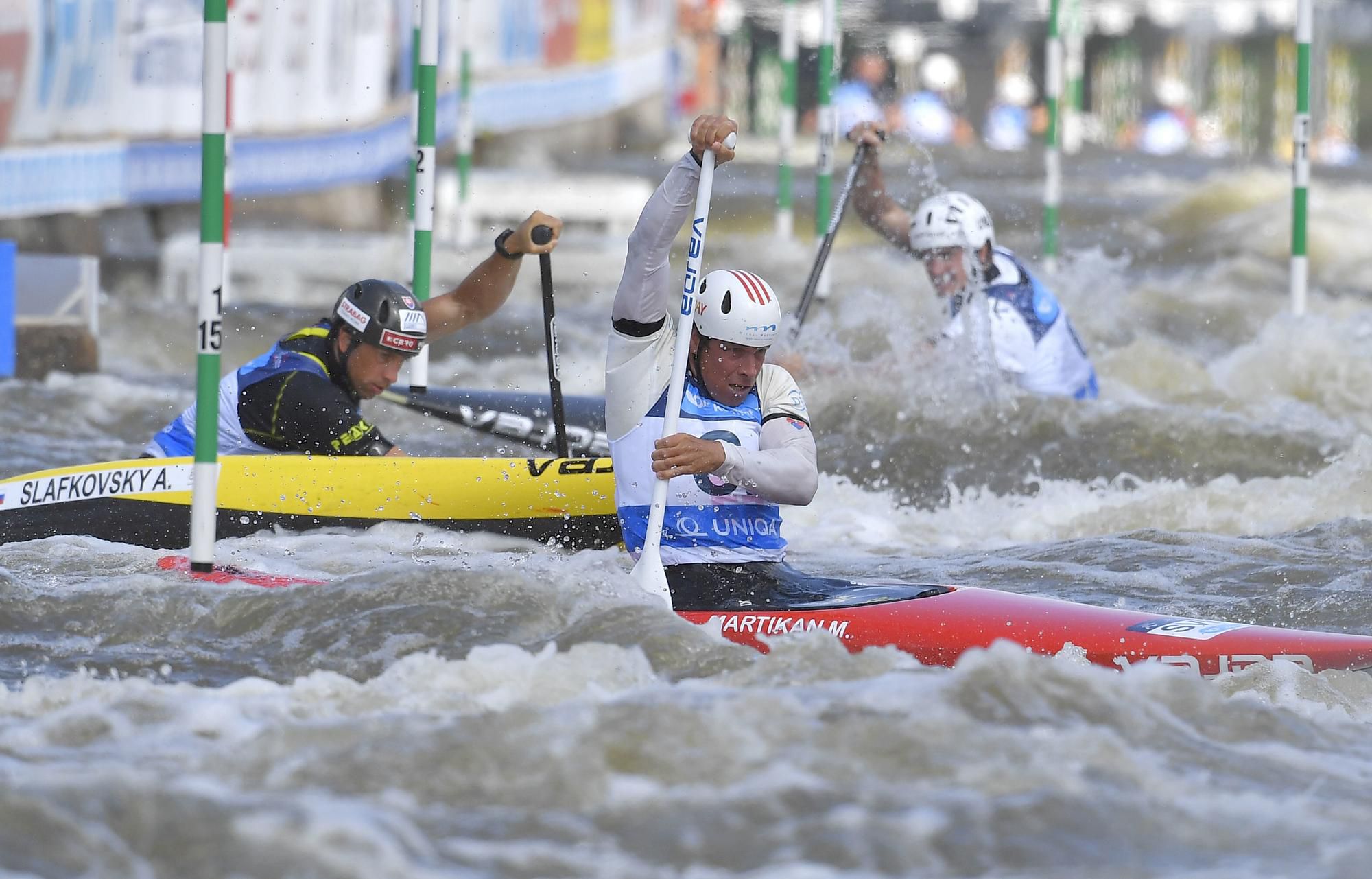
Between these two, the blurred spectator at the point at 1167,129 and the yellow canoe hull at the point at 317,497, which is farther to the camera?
the blurred spectator at the point at 1167,129

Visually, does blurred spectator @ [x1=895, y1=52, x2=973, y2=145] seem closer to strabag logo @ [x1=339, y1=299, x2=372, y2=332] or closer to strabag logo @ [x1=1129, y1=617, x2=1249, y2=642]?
strabag logo @ [x1=339, y1=299, x2=372, y2=332]

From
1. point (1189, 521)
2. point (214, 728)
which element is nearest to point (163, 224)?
point (1189, 521)

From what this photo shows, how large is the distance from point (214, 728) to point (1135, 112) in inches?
1625

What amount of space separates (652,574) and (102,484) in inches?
94.3

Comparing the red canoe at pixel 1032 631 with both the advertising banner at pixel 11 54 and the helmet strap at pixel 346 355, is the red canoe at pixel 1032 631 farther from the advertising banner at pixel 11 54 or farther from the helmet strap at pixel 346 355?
the advertising banner at pixel 11 54

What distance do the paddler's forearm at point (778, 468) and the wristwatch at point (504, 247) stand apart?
1.91 metres

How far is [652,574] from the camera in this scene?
5281mm

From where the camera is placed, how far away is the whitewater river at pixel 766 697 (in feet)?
Answer: 11.8

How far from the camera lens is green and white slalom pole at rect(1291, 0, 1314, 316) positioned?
376 inches

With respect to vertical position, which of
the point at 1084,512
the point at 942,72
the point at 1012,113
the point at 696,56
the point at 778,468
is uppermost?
the point at 942,72

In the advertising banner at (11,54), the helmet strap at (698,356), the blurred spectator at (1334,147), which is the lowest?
the helmet strap at (698,356)

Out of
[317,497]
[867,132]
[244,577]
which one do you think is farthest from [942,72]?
[244,577]

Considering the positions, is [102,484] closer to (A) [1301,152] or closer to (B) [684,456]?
(B) [684,456]

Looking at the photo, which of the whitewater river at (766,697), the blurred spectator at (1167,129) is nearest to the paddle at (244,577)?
the whitewater river at (766,697)
